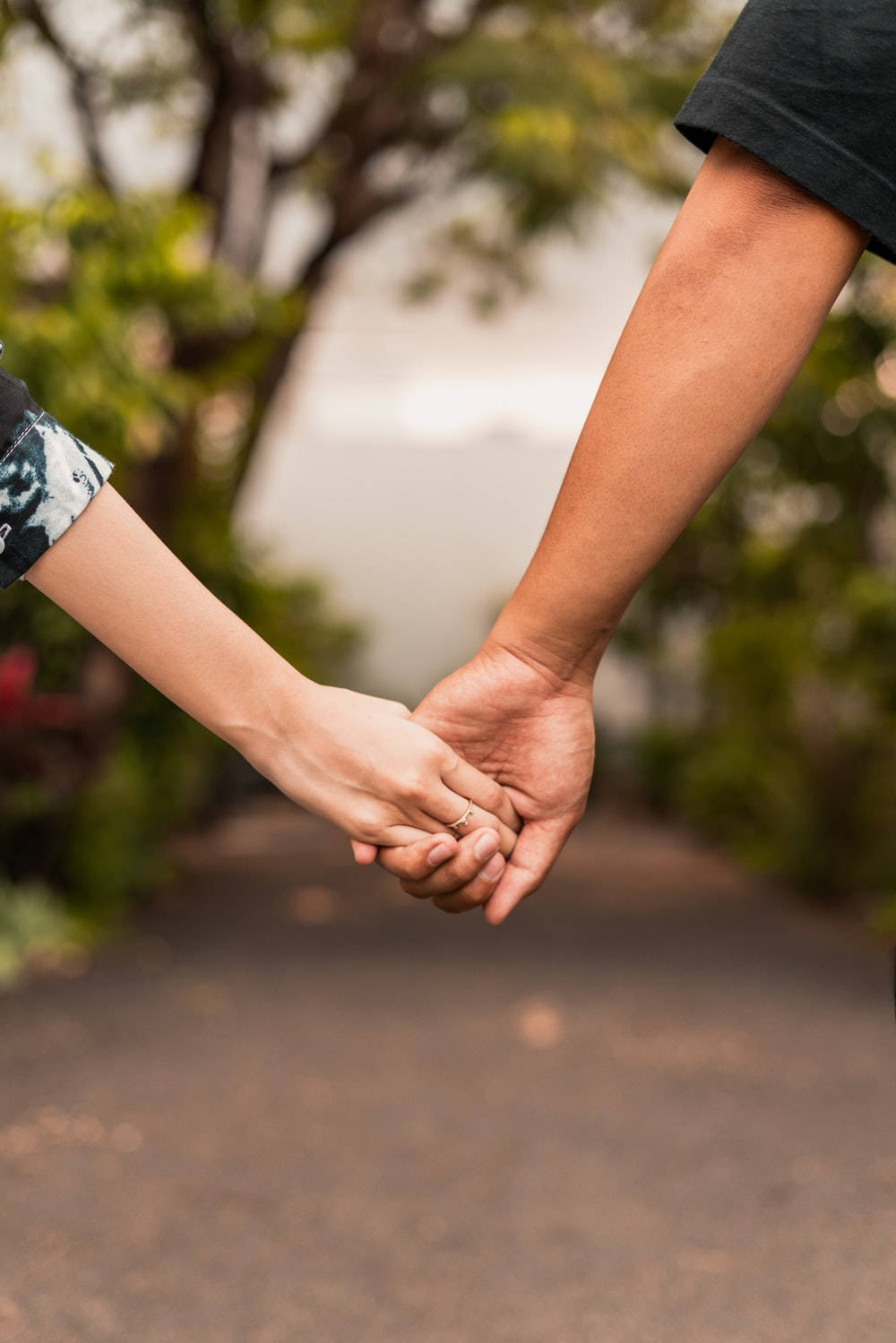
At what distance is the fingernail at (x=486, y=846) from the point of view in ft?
5.35

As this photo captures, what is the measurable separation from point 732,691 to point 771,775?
5.48 feet

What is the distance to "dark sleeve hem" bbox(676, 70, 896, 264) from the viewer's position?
44.6 inches

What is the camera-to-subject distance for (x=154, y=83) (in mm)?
5906

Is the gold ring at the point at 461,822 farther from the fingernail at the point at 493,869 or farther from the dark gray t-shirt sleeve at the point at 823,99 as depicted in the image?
the dark gray t-shirt sleeve at the point at 823,99

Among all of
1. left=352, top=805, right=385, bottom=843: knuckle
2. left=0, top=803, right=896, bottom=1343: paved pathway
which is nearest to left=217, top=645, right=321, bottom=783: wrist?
left=352, top=805, right=385, bottom=843: knuckle

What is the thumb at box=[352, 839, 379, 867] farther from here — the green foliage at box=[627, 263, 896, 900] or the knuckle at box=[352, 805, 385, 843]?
the green foliage at box=[627, 263, 896, 900]

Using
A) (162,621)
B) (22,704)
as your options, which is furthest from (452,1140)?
(162,621)

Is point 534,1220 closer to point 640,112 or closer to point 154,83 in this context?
point 640,112

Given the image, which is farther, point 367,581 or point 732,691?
point 367,581

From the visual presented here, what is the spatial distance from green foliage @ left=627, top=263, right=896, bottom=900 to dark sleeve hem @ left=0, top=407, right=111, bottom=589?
3.51 metres

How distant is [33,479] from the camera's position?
1.25 meters

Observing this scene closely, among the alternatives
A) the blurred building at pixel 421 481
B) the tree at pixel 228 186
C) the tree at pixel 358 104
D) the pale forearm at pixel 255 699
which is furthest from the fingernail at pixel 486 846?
the blurred building at pixel 421 481

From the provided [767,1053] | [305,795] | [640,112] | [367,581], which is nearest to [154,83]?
Answer: [640,112]

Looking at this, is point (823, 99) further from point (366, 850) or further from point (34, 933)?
point (34, 933)
